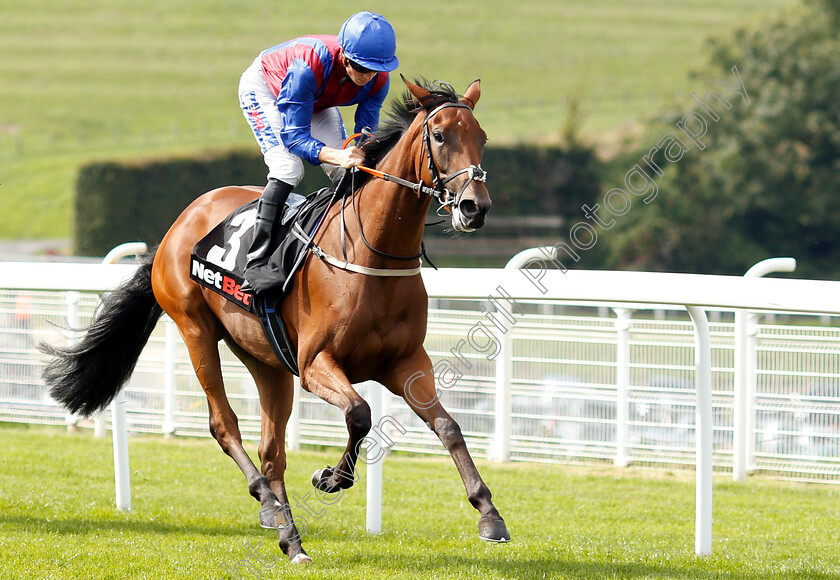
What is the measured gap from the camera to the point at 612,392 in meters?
6.76

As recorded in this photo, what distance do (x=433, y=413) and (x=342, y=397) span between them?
1.13 feet

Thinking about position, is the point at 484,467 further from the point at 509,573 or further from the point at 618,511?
the point at 509,573

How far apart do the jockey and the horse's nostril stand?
2.25 feet

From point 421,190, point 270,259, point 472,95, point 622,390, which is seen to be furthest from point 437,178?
point 622,390

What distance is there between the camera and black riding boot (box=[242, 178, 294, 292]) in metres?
4.13

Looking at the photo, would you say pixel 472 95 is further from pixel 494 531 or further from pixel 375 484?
pixel 375 484

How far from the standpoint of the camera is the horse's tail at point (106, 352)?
4.98 m

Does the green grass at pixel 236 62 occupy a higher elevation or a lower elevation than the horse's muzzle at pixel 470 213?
higher

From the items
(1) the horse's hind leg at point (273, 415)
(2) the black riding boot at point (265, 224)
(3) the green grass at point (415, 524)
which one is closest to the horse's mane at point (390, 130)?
(2) the black riding boot at point (265, 224)

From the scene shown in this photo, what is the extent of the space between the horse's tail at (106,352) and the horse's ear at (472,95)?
212 centimetres

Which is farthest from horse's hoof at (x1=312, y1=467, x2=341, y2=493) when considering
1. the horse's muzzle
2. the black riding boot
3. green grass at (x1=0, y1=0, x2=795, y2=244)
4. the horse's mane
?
green grass at (x1=0, y1=0, x2=795, y2=244)

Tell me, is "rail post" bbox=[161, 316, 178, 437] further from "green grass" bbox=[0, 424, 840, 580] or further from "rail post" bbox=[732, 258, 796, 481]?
"rail post" bbox=[732, 258, 796, 481]

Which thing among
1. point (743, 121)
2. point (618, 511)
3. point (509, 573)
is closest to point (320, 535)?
point (509, 573)

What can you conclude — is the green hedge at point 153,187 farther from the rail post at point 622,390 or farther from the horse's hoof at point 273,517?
the horse's hoof at point 273,517
